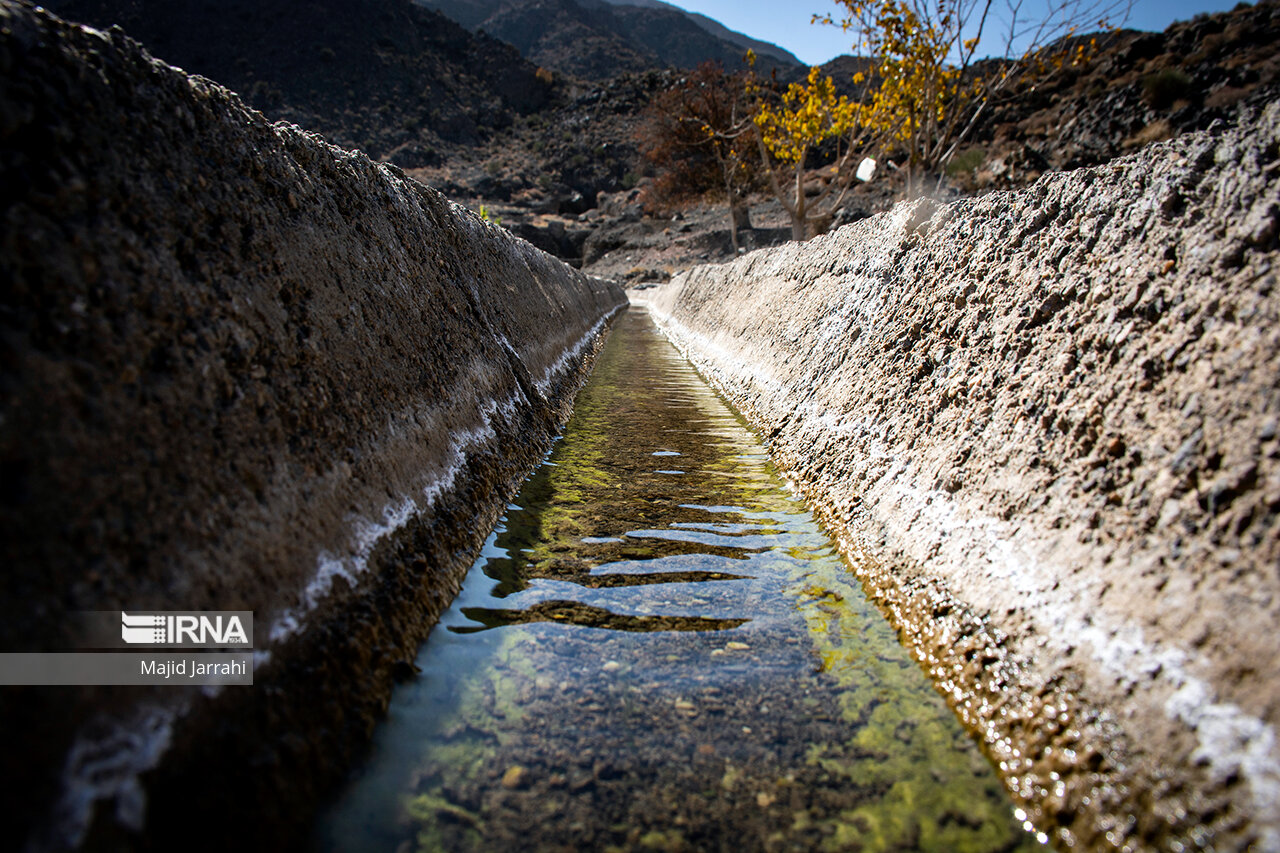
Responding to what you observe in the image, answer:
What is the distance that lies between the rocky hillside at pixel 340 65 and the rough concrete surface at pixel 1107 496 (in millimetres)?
56559

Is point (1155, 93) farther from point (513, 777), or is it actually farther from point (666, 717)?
point (513, 777)

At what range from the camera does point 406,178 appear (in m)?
3.90

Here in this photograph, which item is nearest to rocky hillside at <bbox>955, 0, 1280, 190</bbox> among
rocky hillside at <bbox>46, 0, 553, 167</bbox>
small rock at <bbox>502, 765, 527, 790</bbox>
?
small rock at <bbox>502, 765, 527, 790</bbox>

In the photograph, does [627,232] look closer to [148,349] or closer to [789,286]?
[789,286]

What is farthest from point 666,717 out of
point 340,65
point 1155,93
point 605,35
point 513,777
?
point 605,35

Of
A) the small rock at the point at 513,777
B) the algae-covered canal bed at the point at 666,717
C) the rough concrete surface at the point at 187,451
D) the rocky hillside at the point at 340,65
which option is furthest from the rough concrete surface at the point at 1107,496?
the rocky hillside at the point at 340,65

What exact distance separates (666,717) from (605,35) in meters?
108

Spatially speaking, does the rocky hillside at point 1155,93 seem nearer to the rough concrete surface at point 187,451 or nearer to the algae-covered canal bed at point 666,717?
the algae-covered canal bed at point 666,717

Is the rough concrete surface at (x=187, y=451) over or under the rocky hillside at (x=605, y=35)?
under

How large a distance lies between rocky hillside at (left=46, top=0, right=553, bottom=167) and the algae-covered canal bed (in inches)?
2216

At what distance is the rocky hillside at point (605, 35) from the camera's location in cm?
8581

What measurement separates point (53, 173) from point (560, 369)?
5371 mm

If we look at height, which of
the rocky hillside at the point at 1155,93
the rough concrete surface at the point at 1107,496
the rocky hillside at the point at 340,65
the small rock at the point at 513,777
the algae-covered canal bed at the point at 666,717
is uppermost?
the rocky hillside at the point at 340,65

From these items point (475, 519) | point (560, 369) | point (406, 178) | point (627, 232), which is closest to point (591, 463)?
point (475, 519)
